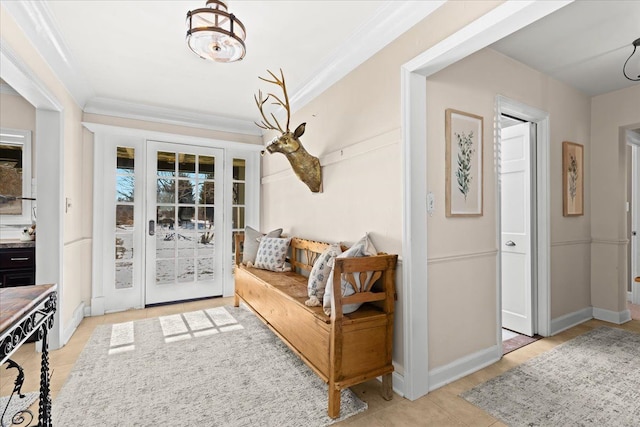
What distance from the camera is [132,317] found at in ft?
11.7

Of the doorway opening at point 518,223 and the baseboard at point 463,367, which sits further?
the doorway opening at point 518,223

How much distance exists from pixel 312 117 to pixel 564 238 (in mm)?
2832

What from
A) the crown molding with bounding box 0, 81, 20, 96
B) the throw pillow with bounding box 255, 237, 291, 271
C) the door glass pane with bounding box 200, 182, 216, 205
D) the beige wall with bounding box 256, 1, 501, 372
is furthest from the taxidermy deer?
the crown molding with bounding box 0, 81, 20, 96

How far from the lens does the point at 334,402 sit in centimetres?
181

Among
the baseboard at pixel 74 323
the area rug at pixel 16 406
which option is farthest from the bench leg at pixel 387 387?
the baseboard at pixel 74 323

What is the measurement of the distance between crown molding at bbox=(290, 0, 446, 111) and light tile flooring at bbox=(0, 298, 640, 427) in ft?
7.77

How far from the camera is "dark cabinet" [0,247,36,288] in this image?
9.31ft

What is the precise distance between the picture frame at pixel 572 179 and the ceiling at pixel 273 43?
0.66m

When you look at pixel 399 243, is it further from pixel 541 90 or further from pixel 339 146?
pixel 541 90

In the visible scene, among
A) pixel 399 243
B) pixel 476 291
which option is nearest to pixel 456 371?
pixel 476 291

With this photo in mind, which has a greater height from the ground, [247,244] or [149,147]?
[149,147]

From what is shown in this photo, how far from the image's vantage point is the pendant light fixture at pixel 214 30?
1.89m

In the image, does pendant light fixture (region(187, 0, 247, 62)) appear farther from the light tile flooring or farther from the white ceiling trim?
the light tile flooring

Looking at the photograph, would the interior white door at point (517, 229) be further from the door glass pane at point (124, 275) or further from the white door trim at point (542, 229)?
the door glass pane at point (124, 275)
